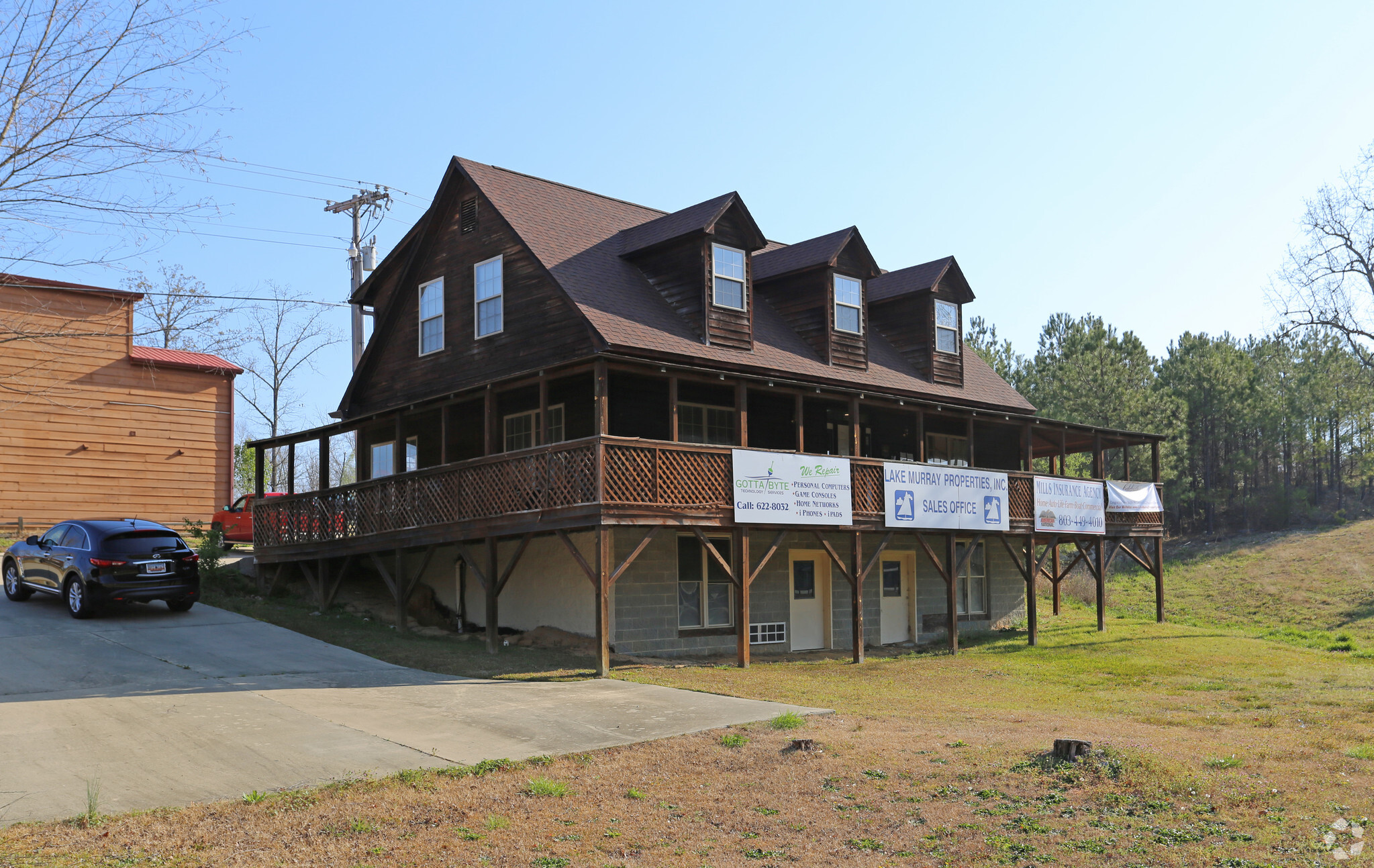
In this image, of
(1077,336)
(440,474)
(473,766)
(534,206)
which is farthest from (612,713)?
(1077,336)

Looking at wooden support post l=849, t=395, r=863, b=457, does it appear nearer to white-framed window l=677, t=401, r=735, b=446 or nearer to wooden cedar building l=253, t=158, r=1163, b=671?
wooden cedar building l=253, t=158, r=1163, b=671

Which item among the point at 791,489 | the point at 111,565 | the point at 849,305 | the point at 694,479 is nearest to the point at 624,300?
the point at 694,479

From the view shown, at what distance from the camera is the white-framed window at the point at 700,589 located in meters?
21.1

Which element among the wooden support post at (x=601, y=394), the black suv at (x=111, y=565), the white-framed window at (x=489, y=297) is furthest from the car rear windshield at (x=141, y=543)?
the wooden support post at (x=601, y=394)

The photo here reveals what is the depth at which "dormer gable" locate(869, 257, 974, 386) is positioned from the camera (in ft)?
88.2

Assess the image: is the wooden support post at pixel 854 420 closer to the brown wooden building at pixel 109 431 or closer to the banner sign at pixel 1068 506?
the banner sign at pixel 1068 506

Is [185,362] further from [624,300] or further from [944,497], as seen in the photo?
[944,497]

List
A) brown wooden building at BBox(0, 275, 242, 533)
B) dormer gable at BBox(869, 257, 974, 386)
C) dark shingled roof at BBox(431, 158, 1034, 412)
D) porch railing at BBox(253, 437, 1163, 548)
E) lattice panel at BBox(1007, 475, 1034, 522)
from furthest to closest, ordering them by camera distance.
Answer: brown wooden building at BBox(0, 275, 242, 533) → dormer gable at BBox(869, 257, 974, 386) → lattice panel at BBox(1007, 475, 1034, 522) → dark shingled roof at BBox(431, 158, 1034, 412) → porch railing at BBox(253, 437, 1163, 548)

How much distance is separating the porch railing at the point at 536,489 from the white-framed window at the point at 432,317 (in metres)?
3.56

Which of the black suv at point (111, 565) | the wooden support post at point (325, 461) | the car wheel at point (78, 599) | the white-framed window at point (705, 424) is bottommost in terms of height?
the car wheel at point (78, 599)

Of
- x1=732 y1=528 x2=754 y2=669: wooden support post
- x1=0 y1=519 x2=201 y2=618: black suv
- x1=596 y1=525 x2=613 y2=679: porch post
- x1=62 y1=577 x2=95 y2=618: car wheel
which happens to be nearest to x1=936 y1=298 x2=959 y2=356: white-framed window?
x1=732 y1=528 x2=754 y2=669: wooden support post

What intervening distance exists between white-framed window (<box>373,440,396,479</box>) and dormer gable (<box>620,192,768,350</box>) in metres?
8.34

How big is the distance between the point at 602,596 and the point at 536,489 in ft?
7.61

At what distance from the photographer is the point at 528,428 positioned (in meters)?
22.9
